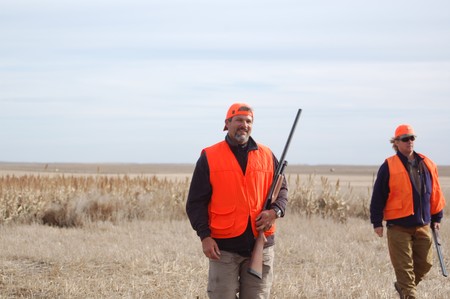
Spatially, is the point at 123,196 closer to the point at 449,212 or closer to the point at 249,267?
the point at 449,212

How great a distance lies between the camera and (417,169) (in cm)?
796

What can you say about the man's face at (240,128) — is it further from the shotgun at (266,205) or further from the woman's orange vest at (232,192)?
the shotgun at (266,205)

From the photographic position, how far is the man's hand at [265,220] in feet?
19.1

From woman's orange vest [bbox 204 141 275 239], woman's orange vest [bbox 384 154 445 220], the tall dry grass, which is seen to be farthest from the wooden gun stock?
the tall dry grass

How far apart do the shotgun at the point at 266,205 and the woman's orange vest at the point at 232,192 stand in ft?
0.25

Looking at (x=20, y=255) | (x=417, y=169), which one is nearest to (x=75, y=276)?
(x=20, y=255)

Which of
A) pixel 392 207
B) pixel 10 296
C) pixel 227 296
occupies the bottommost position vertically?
pixel 10 296

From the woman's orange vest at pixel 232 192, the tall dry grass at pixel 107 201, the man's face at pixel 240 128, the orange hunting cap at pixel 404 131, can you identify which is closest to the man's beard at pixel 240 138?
the man's face at pixel 240 128

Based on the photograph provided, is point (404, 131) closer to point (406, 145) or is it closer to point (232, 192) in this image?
point (406, 145)

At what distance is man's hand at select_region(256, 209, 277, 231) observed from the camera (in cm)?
584

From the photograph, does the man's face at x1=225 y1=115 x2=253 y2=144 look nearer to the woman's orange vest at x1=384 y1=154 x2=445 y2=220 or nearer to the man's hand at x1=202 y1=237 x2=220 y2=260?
the man's hand at x1=202 y1=237 x2=220 y2=260

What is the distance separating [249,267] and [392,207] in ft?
8.97

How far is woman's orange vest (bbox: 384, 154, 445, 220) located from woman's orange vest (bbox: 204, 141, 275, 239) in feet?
7.90

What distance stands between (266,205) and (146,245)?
20.8 feet
